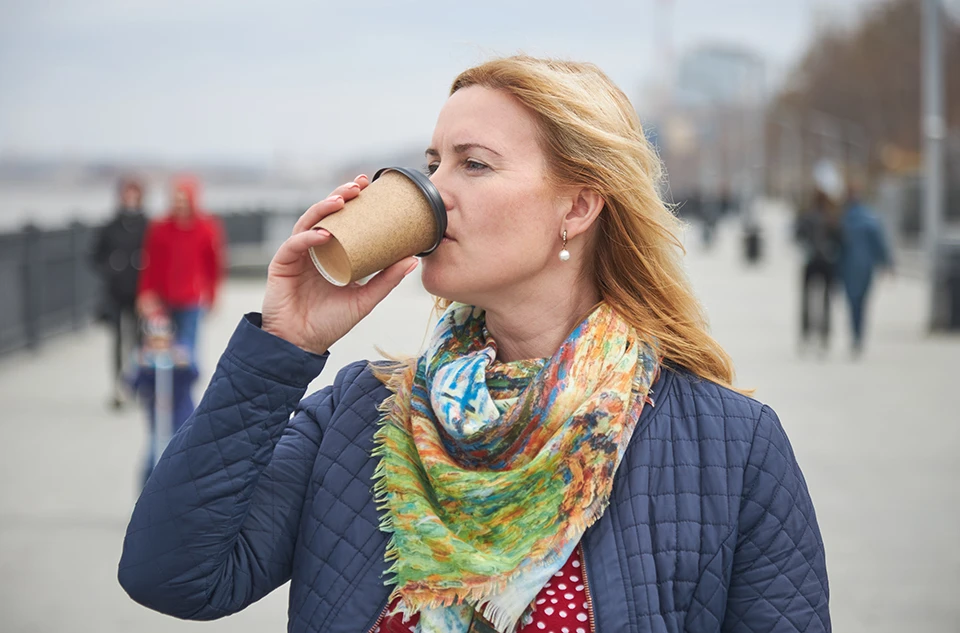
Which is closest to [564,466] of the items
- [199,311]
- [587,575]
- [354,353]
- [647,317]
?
[587,575]

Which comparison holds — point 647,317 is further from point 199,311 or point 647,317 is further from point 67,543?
point 199,311

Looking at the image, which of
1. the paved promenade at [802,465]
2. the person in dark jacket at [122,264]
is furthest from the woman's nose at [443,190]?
the person in dark jacket at [122,264]

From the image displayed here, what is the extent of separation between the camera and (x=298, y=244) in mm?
2084

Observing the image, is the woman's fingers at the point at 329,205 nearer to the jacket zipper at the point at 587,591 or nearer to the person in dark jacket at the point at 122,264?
the jacket zipper at the point at 587,591

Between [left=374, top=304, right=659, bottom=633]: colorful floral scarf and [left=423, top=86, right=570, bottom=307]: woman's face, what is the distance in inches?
7.6

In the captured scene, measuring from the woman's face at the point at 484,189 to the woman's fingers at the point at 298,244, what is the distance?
23cm

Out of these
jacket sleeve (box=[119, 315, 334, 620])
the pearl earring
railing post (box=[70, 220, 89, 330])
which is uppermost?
the pearl earring

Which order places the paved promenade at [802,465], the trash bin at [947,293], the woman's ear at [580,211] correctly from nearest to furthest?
the woman's ear at [580,211], the paved promenade at [802,465], the trash bin at [947,293]

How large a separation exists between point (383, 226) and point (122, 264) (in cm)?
889

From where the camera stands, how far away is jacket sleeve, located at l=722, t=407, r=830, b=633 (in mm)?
2105

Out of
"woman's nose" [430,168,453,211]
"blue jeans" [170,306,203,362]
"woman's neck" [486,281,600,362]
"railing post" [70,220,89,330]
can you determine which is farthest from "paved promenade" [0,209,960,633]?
"woman's nose" [430,168,453,211]

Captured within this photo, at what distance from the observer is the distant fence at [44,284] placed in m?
13.1

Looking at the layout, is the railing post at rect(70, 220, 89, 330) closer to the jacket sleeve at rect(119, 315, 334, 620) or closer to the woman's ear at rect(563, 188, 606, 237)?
the jacket sleeve at rect(119, 315, 334, 620)

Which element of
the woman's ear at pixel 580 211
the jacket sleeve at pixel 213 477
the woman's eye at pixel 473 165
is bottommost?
the jacket sleeve at pixel 213 477
